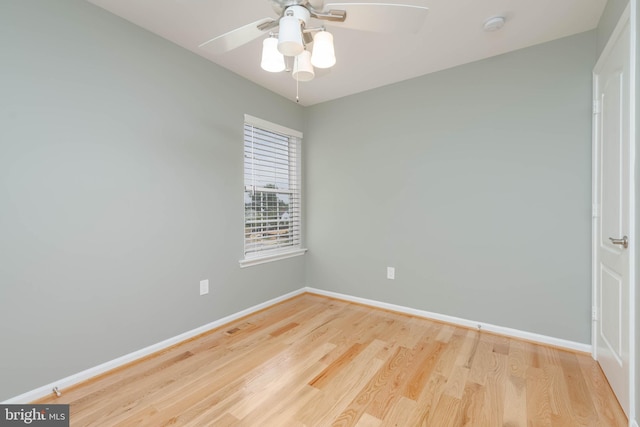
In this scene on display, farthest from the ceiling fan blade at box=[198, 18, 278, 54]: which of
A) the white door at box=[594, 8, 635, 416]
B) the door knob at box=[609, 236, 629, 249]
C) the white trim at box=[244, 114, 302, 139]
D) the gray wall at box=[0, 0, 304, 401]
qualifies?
the door knob at box=[609, 236, 629, 249]

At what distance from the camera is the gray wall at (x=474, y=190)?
224 cm

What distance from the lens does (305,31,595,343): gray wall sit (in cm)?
224

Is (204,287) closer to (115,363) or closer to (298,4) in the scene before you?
(115,363)

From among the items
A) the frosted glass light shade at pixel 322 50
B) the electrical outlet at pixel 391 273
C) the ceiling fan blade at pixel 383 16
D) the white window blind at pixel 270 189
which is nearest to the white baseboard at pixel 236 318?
the electrical outlet at pixel 391 273

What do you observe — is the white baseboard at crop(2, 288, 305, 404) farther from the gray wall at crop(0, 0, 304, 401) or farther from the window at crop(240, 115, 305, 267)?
the window at crop(240, 115, 305, 267)

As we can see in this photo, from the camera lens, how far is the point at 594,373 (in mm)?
1937

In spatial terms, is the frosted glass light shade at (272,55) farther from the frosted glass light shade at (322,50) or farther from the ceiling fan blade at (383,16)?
the ceiling fan blade at (383,16)

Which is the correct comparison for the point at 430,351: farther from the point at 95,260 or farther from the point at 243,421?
the point at 95,260

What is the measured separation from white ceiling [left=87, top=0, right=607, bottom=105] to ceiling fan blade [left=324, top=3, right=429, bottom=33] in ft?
1.32

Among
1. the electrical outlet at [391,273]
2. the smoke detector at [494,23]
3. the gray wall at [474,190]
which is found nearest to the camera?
the smoke detector at [494,23]

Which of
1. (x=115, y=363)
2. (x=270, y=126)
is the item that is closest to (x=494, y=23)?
(x=270, y=126)

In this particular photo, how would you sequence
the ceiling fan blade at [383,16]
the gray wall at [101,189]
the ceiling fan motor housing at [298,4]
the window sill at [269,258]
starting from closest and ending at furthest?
the ceiling fan blade at [383,16]
the ceiling fan motor housing at [298,4]
the gray wall at [101,189]
the window sill at [269,258]

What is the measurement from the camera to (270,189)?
331 centimetres

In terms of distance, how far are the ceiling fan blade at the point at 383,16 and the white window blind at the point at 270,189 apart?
75.7 inches
